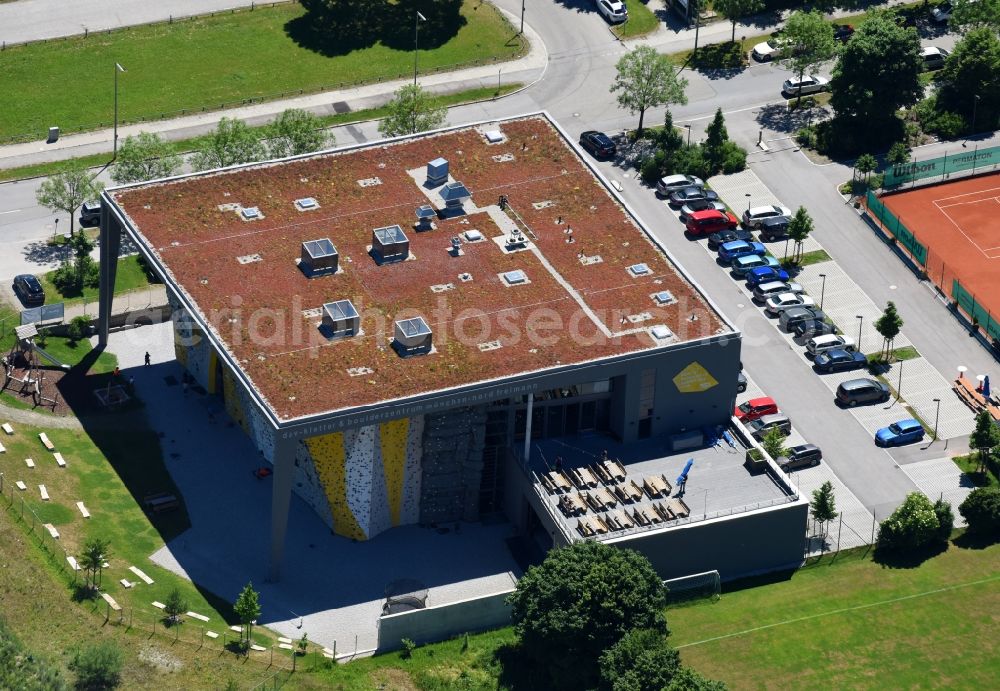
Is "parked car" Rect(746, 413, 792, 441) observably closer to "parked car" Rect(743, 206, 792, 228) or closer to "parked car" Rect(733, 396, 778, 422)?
"parked car" Rect(733, 396, 778, 422)

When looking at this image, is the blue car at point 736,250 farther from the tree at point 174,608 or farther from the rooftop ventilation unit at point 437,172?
the tree at point 174,608

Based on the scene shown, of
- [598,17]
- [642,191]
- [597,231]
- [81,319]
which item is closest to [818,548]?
[597,231]

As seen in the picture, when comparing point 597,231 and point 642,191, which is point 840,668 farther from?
point 642,191

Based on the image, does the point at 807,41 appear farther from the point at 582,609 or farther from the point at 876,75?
the point at 582,609

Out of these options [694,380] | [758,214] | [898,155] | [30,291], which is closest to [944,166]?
[898,155]

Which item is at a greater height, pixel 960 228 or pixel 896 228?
pixel 896 228
